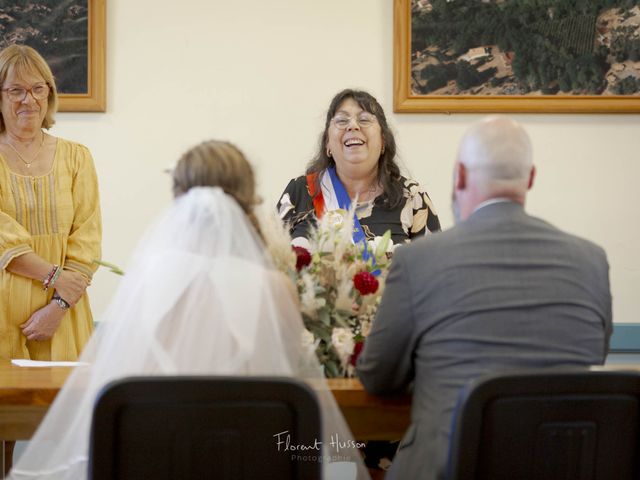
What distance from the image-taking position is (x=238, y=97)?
16.3 ft

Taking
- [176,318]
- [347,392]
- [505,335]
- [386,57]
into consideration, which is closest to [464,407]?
[505,335]

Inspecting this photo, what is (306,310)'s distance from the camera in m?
2.67

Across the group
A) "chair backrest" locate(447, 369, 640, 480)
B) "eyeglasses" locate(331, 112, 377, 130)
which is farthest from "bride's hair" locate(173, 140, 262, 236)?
"eyeglasses" locate(331, 112, 377, 130)

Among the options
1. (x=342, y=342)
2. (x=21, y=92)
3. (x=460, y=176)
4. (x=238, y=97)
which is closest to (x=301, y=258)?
(x=342, y=342)

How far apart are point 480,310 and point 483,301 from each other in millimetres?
24

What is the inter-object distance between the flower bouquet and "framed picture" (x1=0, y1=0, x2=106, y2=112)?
2550 millimetres

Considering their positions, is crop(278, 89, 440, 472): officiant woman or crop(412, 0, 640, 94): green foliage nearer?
crop(278, 89, 440, 472): officiant woman

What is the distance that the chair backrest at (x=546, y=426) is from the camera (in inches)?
74.7

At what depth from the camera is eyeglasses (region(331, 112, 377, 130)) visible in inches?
156

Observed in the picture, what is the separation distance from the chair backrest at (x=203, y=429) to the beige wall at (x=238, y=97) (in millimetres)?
3173

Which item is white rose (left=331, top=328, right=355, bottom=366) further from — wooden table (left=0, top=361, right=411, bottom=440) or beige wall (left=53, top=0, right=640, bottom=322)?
beige wall (left=53, top=0, right=640, bottom=322)

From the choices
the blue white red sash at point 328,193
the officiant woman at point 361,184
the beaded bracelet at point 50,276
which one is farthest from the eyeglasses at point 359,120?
the beaded bracelet at point 50,276

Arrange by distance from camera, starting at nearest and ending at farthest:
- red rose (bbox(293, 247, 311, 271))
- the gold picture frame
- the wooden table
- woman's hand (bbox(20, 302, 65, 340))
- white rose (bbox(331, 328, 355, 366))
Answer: the wooden table < white rose (bbox(331, 328, 355, 366)) < red rose (bbox(293, 247, 311, 271)) < woman's hand (bbox(20, 302, 65, 340)) < the gold picture frame

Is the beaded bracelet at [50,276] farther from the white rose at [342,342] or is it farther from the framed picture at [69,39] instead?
the white rose at [342,342]
